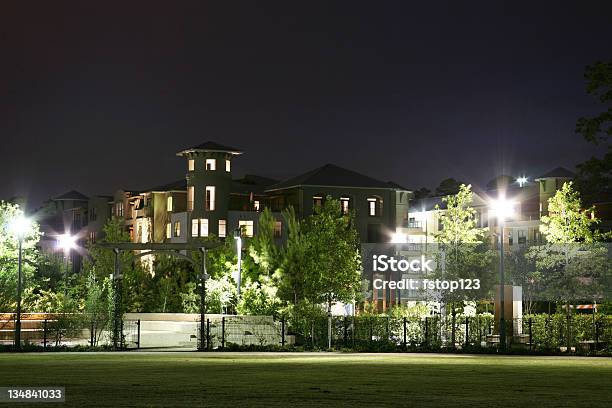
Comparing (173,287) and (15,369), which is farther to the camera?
(173,287)

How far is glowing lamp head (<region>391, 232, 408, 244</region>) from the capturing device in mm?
109069

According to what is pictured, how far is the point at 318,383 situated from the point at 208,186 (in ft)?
266

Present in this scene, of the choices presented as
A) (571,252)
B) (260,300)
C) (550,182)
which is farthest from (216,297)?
(550,182)

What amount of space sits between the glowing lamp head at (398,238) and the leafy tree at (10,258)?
49.2 m

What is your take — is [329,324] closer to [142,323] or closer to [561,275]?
[142,323]

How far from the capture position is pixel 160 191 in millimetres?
112062

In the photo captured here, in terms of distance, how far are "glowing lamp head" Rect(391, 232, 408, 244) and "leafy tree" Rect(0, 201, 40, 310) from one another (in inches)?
1938

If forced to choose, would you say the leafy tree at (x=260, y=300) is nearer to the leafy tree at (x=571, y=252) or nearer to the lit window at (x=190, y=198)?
the leafy tree at (x=571, y=252)

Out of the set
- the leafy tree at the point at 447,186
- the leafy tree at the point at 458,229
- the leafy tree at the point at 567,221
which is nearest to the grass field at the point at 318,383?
the leafy tree at the point at 567,221

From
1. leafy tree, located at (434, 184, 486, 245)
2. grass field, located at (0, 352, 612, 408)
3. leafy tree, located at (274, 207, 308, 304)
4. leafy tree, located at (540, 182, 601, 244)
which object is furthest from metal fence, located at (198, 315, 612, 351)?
leafy tree, located at (434, 184, 486, 245)

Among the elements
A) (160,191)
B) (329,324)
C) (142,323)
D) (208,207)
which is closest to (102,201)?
(160,191)

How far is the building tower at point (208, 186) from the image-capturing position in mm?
101375

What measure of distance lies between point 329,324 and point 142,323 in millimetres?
19882

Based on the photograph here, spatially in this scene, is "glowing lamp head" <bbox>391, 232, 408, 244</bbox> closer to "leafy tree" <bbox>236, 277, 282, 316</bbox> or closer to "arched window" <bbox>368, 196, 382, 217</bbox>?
"arched window" <bbox>368, 196, 382, 217</bbox>
